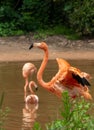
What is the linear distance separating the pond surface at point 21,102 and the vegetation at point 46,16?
462 centimetres

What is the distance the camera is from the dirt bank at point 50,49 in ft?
56.2

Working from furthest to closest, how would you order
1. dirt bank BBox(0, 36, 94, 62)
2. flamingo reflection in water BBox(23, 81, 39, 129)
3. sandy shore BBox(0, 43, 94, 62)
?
dirt bank BBox(0, 36, 94, 62) → sandy shore BBox(0, 43, 94, 62) → flamingo reflection in water BBox(23, 81, 39, 129)

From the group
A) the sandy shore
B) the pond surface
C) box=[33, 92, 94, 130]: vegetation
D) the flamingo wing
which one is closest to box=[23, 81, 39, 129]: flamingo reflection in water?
the pond surface

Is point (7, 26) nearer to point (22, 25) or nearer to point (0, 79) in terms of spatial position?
point (22, 25)

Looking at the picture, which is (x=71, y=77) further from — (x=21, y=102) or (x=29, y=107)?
(x=21, y=102)

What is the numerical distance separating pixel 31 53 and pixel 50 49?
3.26 ft

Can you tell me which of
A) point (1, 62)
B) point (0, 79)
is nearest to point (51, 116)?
point (0, 79)

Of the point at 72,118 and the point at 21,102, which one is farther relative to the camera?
the point at 21,102

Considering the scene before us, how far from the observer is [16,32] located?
19969 mm

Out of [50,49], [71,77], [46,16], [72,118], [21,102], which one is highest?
[72,118]

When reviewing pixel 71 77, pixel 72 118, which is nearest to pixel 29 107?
pixel 71 77

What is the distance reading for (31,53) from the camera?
17.6 m

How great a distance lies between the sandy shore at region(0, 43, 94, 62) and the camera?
16.8m

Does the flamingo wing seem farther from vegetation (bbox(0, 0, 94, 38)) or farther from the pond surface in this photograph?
vegetation (bbox(0, 0, 94, 38))
